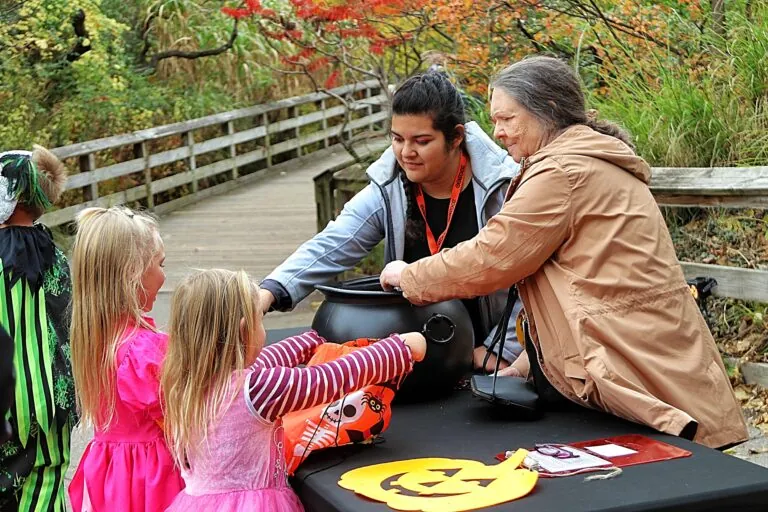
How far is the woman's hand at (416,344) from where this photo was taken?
9.77 ft

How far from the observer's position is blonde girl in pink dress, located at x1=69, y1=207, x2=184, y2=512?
9.93 ft

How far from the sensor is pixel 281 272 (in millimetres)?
3832

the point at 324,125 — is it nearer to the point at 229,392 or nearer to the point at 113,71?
the point at 113,71

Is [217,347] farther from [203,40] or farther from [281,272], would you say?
[203,40]

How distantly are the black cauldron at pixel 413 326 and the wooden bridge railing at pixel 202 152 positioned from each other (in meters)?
7.03

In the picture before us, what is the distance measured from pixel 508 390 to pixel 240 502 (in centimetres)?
86

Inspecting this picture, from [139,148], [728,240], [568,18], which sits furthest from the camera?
[139,148]

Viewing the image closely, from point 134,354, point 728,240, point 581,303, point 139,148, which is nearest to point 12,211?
point 134,354

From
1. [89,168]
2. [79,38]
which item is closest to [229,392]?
[89,168]

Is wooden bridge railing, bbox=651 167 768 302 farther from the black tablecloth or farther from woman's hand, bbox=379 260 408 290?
woman's hand, bbox=379 260 408 290

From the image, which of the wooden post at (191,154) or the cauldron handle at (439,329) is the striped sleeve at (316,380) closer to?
the cauldron handle at (439,329)

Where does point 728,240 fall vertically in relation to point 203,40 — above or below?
below

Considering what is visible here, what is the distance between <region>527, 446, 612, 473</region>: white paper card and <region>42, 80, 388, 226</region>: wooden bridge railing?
7691 millimetres

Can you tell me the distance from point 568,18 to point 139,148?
656cm
